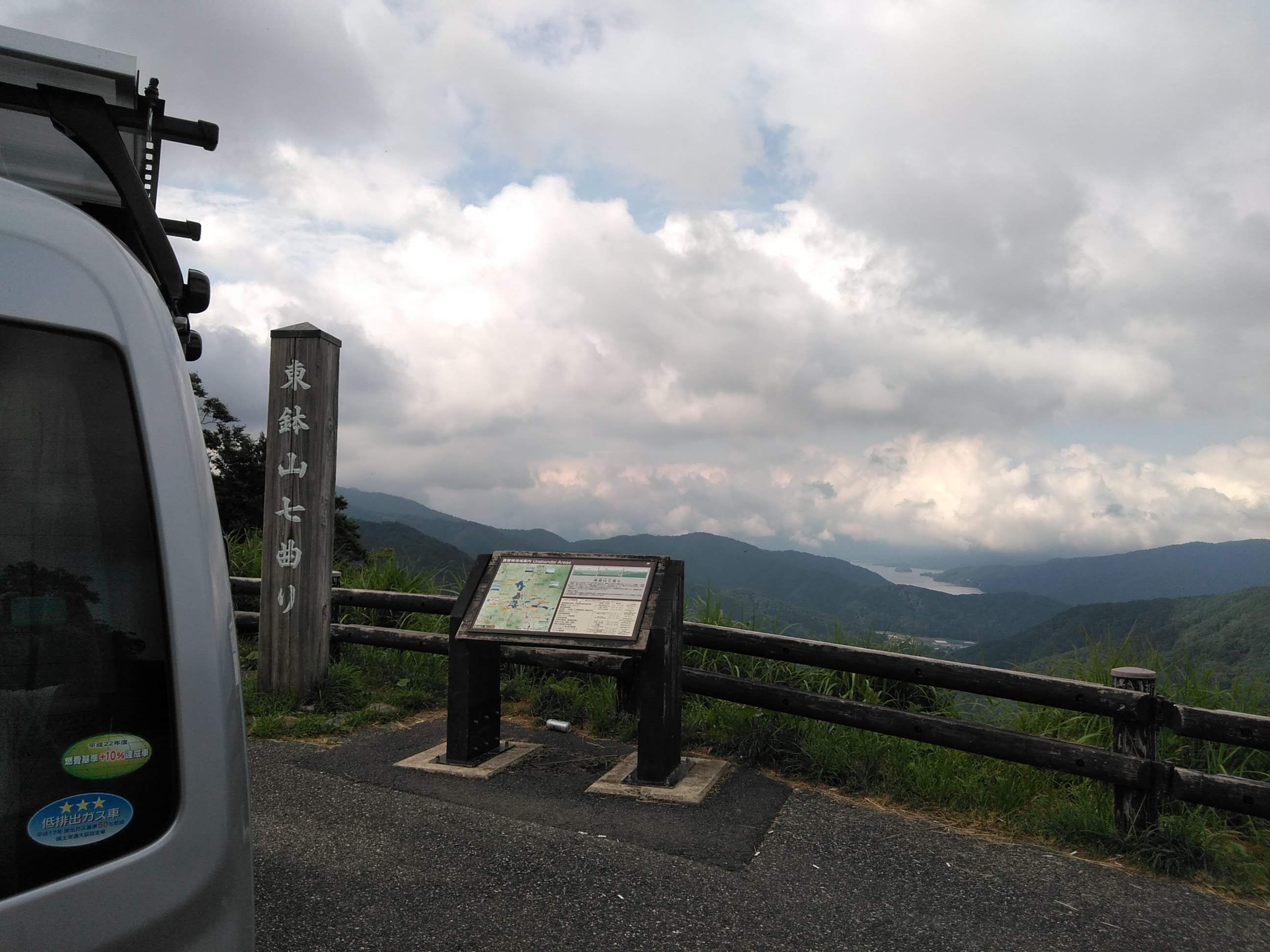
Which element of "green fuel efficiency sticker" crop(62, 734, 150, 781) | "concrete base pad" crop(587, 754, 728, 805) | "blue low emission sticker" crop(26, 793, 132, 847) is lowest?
"concrete base pad" crop(587, 754, 728, 805)

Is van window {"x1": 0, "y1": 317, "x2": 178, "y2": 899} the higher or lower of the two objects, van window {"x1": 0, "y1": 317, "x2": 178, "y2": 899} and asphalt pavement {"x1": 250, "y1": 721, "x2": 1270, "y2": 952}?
the higher

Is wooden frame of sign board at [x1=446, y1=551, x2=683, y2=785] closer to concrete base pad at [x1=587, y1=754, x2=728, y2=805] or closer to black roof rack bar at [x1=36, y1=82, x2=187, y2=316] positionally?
concrete base pad at [x1=587, y1=754, x2=728, y2=805]

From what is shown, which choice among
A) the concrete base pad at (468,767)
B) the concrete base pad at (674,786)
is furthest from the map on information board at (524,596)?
the concrete base pad at (674,786)

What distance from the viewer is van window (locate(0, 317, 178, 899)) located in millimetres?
1226

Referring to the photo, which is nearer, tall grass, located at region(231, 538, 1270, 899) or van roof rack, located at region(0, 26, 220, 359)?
van roof rack, located at region(0, 26, 220, 359)

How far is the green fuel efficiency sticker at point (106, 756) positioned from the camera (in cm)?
125

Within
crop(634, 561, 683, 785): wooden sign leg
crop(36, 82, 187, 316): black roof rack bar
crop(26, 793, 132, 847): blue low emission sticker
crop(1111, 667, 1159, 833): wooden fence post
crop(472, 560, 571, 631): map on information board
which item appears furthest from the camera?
crop(472, 560, 571, 631): map on information board

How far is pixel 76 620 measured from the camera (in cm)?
128

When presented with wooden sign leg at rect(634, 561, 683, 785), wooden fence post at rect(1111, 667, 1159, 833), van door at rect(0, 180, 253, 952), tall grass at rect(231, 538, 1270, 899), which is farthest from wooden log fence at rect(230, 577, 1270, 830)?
van door at rect(0, 180, 253, 952)

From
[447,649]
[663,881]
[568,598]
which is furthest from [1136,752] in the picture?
[447,649]

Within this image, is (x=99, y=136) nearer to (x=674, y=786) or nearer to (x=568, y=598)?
(x=568, y=598)

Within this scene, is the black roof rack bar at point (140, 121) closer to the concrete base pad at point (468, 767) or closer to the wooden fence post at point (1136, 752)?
the concrete base pad at point (468, 767)

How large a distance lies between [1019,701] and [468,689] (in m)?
3.19

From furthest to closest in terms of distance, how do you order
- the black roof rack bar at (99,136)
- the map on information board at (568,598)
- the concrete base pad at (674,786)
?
the map on information board at (568,598) < the concrete base pad at (674,786) < the black roof rack bar at (99,136)
